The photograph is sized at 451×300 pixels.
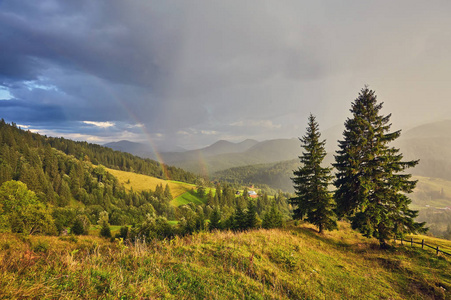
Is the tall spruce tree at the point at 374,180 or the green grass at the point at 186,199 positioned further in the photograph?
the green grass at the point at 186,199

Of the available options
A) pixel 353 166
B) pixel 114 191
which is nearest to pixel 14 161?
pixel 114 191

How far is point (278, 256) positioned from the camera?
9.66m

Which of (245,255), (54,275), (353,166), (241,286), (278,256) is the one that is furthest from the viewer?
(353,166)


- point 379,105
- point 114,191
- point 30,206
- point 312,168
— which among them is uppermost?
point 379,105

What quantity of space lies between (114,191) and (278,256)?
421 ft

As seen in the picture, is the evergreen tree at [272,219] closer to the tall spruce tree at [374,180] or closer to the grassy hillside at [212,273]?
the tall spruce tree at [374,180]

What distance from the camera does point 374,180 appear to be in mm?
15812

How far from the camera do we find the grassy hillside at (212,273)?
4.18m

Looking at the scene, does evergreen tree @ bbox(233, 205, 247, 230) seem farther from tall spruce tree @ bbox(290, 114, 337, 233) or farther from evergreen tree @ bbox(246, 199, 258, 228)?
tall spruce tree @ bbox(290, 114, 337, 233)

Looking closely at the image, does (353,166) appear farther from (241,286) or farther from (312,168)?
(241,286)

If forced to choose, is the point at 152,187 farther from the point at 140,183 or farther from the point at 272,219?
the point at 272,219

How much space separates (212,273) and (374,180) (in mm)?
17462

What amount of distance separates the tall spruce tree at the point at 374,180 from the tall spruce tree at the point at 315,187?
2.17 meters

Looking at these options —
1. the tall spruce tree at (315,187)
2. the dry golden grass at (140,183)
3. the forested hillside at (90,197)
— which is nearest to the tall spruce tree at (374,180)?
the tall spruce tree at (315,187)
